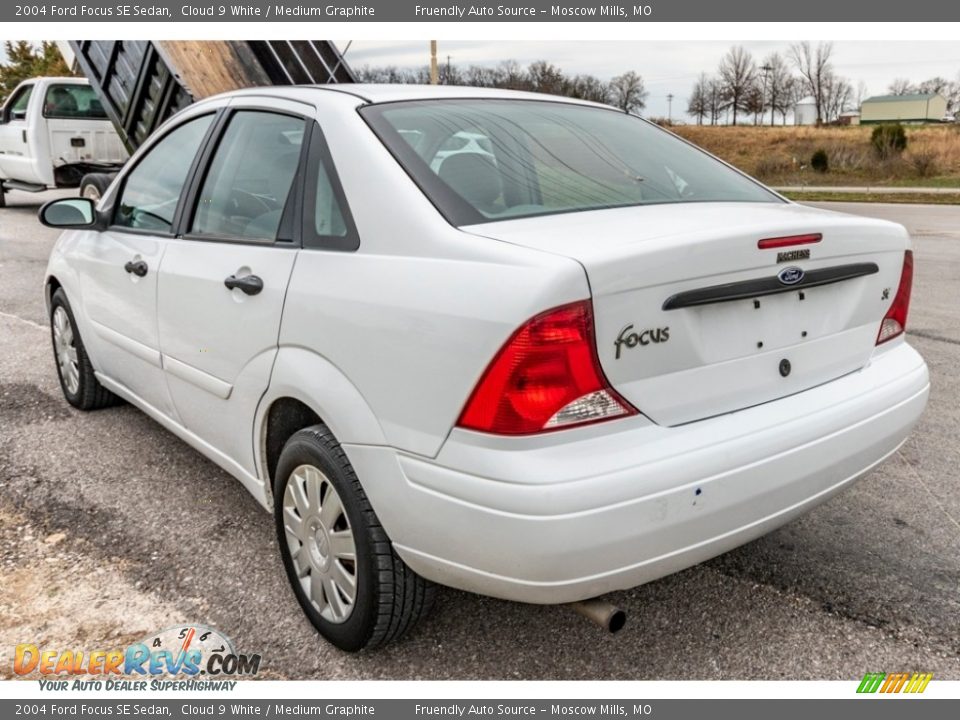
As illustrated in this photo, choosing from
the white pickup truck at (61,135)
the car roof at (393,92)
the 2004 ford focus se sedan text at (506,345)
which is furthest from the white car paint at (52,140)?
the 2004 ford focus se sedan text at (506,345)

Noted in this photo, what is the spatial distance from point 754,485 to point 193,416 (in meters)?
2.14

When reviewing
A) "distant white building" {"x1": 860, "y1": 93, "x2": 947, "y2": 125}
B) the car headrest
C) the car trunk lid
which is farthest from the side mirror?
"distant white building" {"x1": 860, "y1": 93, "x2": 947, "y2": 125}

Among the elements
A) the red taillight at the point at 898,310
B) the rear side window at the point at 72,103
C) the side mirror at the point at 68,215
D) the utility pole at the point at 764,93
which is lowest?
the red taillight at the point at 898,310

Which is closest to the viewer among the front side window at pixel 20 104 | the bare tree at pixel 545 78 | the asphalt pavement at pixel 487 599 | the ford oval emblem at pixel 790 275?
the ford oval emblem at pixel 790 275

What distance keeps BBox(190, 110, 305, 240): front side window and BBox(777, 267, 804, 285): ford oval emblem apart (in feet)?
5.08

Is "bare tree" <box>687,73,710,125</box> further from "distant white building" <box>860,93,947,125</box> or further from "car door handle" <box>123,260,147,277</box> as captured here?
"car door handle" <box>123,260,147,277</box>

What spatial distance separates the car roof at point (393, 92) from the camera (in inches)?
117

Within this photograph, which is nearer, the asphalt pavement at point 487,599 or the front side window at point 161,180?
the asphalt pavement at point 487,599

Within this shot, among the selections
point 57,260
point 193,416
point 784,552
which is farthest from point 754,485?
point 57,260

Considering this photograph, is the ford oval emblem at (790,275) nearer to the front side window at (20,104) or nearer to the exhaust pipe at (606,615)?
the exhaust pipe at (606,615)

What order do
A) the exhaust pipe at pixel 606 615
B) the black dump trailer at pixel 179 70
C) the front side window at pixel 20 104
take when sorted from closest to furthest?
the exhaust pipe at pixel 606 615, the black dump trailer at pixel 179 70, the front side window at pixel 20 104

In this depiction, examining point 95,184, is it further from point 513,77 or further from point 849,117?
point 849,117

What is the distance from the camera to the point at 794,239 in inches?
93.6

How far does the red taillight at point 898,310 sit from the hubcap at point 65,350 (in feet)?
12.9
